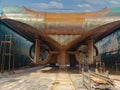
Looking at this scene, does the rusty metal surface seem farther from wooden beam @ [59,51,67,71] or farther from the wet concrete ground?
the wet concrete ground

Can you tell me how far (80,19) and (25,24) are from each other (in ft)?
24.2

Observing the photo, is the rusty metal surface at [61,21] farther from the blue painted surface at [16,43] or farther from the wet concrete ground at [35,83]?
the wet concrete ground at [35,83]

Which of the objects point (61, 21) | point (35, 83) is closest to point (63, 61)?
point (61, 21)

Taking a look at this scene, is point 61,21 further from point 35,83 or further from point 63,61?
point 35,83

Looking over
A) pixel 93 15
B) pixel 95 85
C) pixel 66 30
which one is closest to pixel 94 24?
pixel 93 15

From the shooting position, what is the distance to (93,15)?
27.4 m

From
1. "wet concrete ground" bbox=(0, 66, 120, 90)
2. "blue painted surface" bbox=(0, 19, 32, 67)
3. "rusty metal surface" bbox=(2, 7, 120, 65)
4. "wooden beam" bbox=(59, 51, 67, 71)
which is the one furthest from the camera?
"blue painted surface" bbox=(0, 19, 32, 67)

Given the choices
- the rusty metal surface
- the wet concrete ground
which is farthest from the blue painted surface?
the wet concrete ground

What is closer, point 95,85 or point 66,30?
point 95,85

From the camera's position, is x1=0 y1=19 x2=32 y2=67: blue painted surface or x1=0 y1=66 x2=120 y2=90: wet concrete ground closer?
x1=0 y1=66 x2=120 y2=90: wet concrete ground

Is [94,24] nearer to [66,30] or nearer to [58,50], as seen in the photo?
[66,30]

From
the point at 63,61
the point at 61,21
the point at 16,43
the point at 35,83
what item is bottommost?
the point at 35,83

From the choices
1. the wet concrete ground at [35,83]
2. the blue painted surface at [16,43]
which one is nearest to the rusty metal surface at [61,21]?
the blue painted surface at [16,43]

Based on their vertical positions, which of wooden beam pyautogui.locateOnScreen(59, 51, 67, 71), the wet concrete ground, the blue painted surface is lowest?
the wet concrete ground
